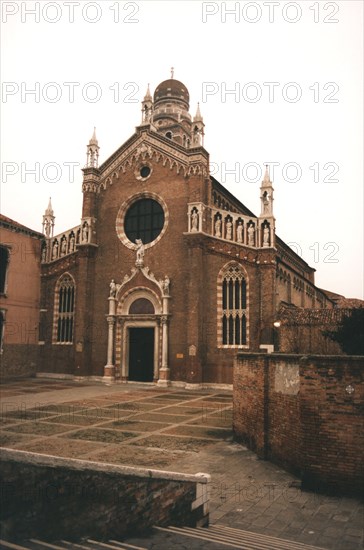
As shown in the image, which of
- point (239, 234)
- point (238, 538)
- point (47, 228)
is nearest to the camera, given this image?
point (238, 538)

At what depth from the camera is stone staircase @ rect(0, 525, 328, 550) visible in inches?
188

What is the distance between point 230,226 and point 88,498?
72.2 ft

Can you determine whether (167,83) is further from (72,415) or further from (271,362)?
(271,362)

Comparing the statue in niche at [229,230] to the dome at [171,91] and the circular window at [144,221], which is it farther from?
the dome at [171,91]

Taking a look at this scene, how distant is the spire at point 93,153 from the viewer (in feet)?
103

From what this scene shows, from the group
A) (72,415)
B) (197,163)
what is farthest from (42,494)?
(197,163)

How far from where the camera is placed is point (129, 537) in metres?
5.41

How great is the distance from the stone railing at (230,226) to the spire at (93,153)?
8.47 m

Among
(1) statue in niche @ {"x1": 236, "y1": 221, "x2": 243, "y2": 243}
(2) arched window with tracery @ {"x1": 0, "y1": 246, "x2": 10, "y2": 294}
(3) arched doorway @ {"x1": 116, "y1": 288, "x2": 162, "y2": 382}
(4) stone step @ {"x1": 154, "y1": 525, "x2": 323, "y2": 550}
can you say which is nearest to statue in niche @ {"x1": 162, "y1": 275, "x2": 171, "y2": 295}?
(3) arched doorway @ {"x1": 116, "y1": 288, "x2": 162, "y2": 382}

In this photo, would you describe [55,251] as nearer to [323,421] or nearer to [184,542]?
[323,421]

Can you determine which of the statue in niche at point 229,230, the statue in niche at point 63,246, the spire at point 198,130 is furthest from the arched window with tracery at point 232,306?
the statue in niche at point 63,246

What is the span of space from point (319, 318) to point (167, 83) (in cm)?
3129

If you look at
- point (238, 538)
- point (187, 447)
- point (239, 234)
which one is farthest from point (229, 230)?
point (238, 538)

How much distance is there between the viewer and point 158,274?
27.9m
